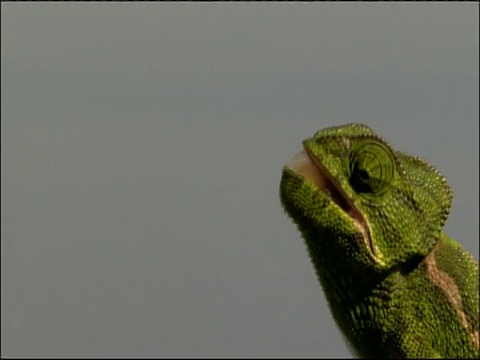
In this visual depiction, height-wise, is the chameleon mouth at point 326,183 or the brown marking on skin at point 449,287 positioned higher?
the chameleon mouth at point 326,183

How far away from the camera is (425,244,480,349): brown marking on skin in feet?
15.7

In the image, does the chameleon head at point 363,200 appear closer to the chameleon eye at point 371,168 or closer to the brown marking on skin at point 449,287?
the chameleon eye at point 371,168

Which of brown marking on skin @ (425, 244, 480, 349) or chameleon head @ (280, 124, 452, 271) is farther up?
chameleon head @ (280, 124, 452, 271)

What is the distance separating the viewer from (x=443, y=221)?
4781mm

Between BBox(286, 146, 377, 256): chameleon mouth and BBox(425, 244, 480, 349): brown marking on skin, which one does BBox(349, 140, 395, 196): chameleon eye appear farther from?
BBox(425, 244, 480, 349): brown marking on skin

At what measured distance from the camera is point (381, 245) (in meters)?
4.63

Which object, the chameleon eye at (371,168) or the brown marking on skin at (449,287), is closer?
the chameleon eye at (371,168)

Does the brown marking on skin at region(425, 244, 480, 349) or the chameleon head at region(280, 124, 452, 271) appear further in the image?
the brown marking on skin at region(425, 244, 480, 349)

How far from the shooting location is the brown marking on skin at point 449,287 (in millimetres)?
4773

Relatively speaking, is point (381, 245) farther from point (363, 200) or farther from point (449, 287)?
point (449, 287)

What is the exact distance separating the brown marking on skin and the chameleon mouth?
0.38 metres

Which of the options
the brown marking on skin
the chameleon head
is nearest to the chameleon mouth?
the chameleon head

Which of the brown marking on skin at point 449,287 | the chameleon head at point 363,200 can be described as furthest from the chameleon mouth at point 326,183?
the brown marking on skin at point 449,287

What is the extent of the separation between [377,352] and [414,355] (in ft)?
0.64
